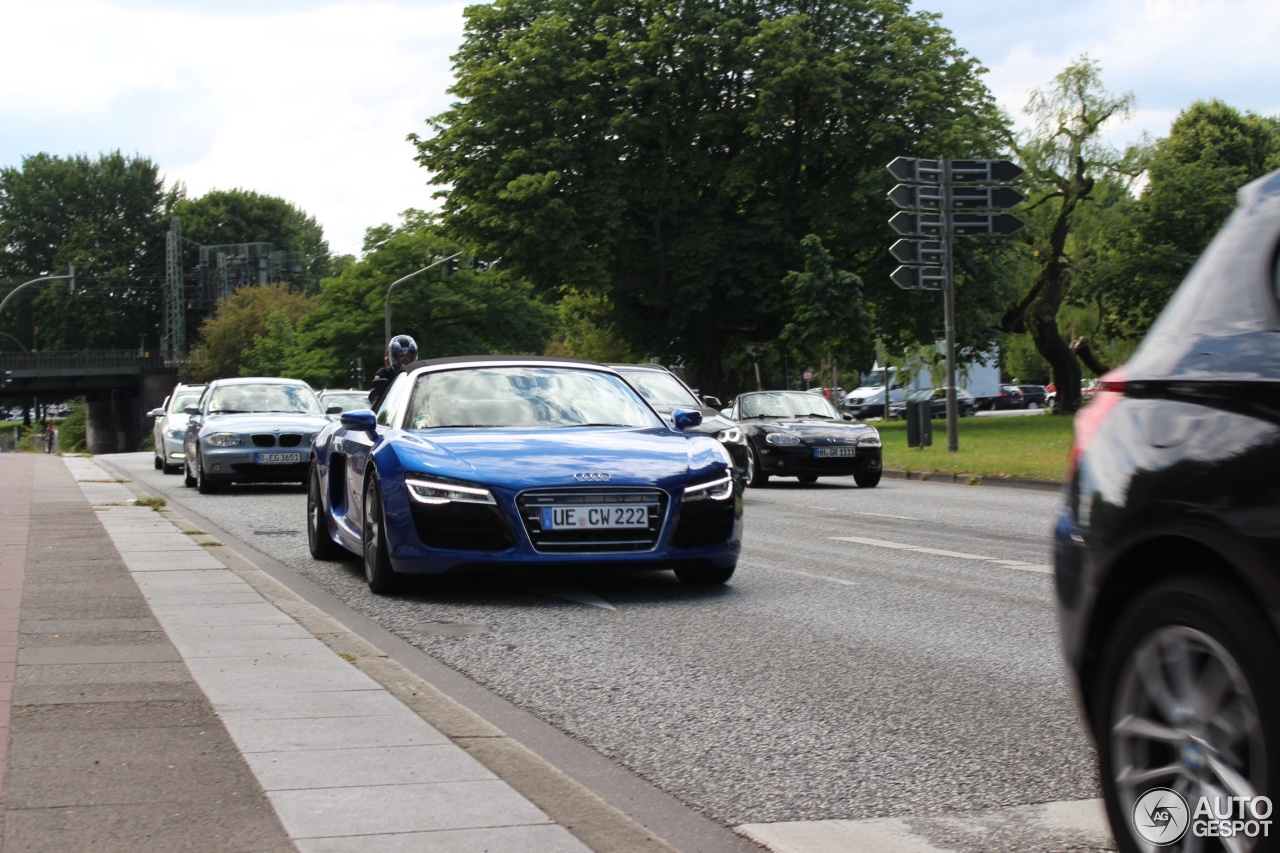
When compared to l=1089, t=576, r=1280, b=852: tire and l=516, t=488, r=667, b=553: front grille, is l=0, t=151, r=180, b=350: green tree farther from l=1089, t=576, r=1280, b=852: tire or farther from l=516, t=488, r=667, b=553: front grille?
l=1089, t=576, r=1280, b=852: tire

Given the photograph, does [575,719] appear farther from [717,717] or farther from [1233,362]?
[1233,362]

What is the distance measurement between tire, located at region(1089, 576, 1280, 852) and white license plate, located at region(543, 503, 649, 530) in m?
5.45

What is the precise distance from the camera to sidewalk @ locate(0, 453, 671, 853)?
4.02 metres

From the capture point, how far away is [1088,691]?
3.62 metres

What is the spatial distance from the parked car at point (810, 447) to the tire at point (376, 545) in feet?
40.9

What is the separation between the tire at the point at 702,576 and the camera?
Answer: 9.63 m

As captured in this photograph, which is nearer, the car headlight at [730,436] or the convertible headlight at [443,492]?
the convertible headlight at [443,492]

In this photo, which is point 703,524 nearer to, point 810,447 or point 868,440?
point 810,447

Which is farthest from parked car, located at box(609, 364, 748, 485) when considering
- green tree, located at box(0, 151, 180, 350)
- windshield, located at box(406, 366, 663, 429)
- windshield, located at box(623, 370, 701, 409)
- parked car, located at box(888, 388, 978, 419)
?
green tree, located at box(0, 151, 180, 350)

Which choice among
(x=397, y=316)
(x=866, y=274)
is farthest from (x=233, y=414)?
(x=397, y=316)

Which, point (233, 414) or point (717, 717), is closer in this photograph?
point (717, 717)

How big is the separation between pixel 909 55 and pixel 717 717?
1472 inches

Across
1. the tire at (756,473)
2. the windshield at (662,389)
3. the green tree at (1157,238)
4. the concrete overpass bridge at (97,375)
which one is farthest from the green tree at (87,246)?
the windshield at (662,389)

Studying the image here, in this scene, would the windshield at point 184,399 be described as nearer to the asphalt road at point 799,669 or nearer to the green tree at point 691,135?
the green tree at point 691,135
